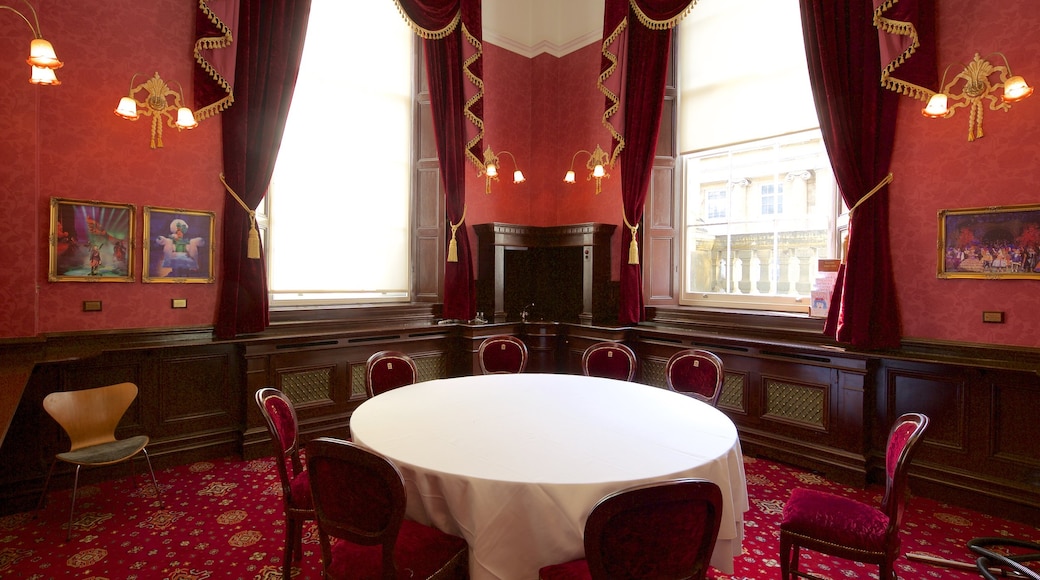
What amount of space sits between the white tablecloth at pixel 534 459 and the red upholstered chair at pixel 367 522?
62mm

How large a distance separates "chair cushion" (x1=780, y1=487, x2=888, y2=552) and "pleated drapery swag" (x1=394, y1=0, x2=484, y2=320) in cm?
364

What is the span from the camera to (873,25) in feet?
12.2

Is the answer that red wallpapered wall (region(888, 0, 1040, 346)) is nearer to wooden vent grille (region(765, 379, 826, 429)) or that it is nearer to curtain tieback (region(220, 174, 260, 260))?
wooden vent grille (region(765, 379, 826, 429))

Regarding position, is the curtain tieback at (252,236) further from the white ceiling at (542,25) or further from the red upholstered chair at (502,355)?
the white ceiling at (542,25)

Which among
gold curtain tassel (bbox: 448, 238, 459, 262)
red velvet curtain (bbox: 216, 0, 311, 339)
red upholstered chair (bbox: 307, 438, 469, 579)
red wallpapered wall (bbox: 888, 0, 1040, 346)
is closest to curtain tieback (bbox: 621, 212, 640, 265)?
gold curtain tassel (bbox: 448, 238, 459, 262)

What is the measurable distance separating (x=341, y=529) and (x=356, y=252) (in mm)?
3813

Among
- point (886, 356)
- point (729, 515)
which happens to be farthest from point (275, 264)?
point (886, 356)

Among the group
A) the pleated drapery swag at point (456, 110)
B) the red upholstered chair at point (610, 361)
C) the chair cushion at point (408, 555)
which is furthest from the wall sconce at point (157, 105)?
the red upholstered chair at point (610, 361)

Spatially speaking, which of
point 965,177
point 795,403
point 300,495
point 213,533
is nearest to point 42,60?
point 300,495

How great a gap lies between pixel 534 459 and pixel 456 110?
169 inches

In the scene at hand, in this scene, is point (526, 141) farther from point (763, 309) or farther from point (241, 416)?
point (241, 416)

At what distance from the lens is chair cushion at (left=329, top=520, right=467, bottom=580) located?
1779 millimetres

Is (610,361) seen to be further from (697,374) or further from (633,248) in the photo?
(633,248)

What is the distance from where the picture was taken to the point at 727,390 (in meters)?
4.48
